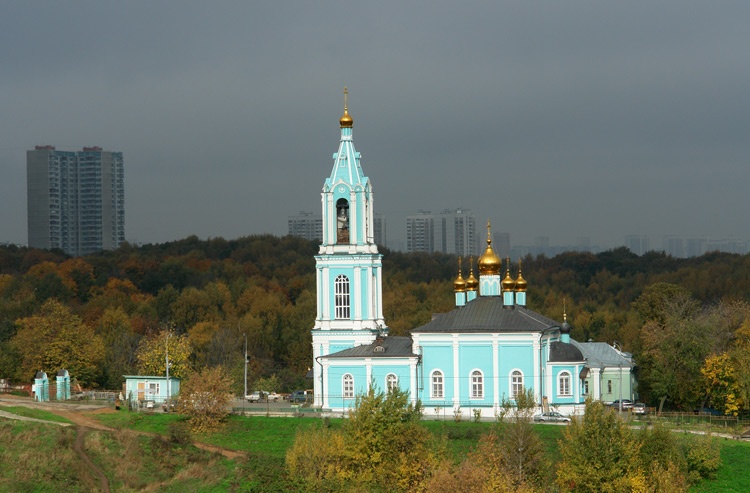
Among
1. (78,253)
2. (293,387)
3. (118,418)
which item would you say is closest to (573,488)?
(118,418)

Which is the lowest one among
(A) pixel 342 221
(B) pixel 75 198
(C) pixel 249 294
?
(C) pixel 249 294

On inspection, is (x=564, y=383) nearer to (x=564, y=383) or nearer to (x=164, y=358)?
(x=564, y=383)

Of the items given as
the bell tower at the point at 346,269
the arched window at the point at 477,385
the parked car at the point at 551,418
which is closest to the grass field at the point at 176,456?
the parked car at the point at 551,418

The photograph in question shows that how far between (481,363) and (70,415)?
14.0m

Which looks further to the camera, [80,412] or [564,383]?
[80,412]

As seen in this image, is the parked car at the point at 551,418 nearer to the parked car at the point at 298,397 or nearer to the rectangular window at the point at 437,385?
the rectangular window at the point at 437,385

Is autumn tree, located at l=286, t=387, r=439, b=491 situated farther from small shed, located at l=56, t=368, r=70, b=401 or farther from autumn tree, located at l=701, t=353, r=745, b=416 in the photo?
small shed, located at l=56, t=368, r=70, b=401

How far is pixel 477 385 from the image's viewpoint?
42.7 m

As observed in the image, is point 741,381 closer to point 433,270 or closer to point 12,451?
point 12,451

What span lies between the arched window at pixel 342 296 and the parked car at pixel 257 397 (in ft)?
16.3

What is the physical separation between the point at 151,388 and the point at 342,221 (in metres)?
9.29

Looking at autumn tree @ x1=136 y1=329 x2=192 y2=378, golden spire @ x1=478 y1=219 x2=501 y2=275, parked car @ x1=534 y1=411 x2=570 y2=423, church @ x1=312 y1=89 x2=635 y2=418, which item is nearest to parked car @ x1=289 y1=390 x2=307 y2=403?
church @ x1=312 y1=89 x2=635 y2=418

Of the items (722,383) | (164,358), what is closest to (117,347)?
(164,358)

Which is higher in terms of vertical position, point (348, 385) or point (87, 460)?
point (348, 385)
